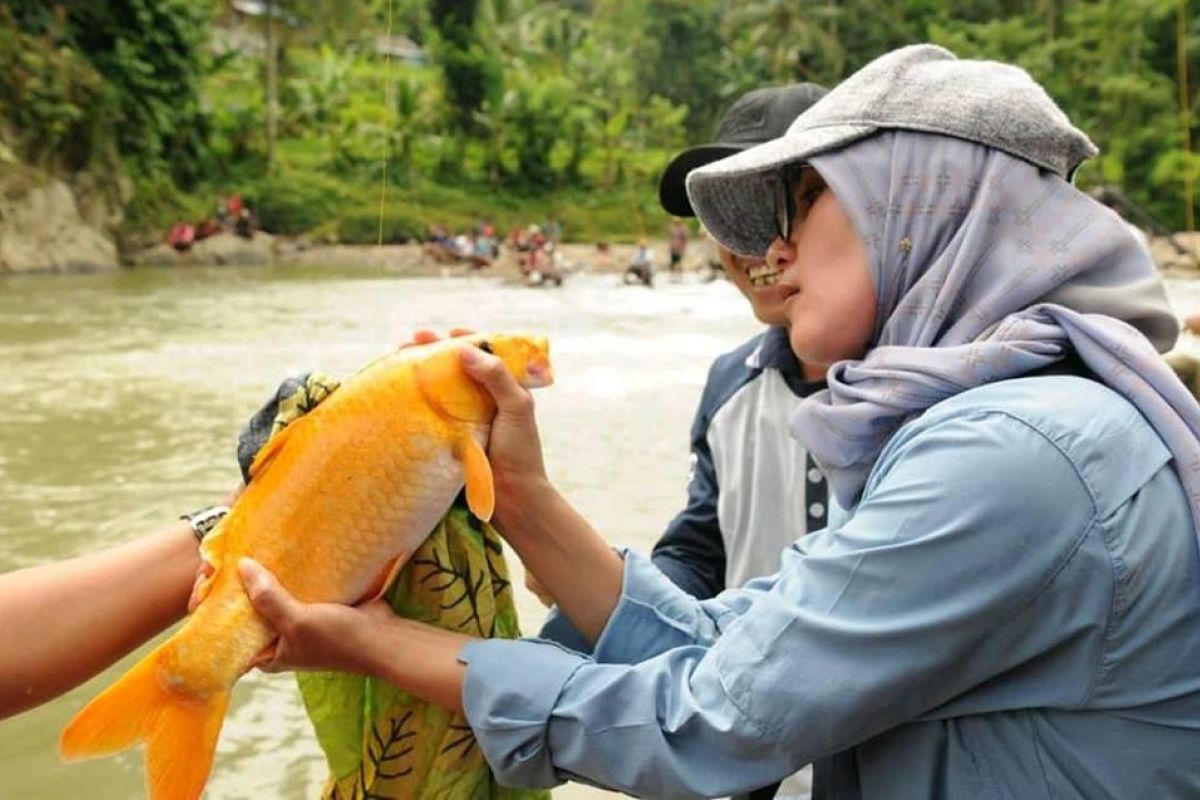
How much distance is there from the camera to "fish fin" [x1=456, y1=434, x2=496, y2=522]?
1.49 m

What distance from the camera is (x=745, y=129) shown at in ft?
9.27

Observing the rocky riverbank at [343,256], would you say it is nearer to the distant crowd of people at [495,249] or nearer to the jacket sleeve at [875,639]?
the distant crowd of people at [495,249]

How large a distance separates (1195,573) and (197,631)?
103cm

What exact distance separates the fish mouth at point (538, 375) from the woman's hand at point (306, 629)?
13.5 inches

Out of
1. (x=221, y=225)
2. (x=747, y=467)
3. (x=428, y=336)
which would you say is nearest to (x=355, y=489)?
(x=428, y=336)

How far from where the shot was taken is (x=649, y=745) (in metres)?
1.31

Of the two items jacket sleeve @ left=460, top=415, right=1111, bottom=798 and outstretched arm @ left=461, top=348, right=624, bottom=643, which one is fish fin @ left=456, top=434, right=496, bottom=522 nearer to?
outstretched arm @ left=461, top=348, right=624, bottom=643

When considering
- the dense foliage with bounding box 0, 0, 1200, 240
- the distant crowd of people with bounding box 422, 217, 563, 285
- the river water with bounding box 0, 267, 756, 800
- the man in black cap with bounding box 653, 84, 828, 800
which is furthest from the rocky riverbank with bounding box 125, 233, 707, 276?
the man in black cap with bounding box 653, 84, 828, 800

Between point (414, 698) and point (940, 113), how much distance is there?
0.92 m

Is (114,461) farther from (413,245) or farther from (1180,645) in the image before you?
(413,245)

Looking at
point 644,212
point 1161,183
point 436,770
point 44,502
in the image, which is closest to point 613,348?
point 44,502

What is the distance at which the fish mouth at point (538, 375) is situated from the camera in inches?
63.1

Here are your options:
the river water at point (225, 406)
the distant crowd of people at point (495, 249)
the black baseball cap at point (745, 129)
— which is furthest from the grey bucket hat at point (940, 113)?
the distant crowd of people at point (495, 249)

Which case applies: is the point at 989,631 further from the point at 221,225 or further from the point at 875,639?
the point at 221,225
